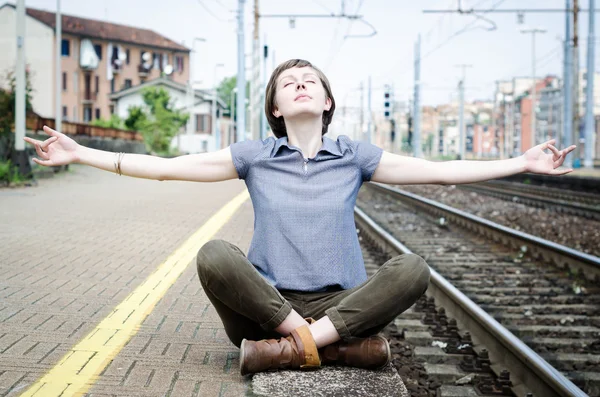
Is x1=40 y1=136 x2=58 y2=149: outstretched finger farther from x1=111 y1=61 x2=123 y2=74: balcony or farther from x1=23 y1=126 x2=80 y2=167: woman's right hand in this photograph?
x1=111 y1=61 x2=123 y2=74: balcony

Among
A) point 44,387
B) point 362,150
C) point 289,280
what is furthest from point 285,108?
point 44,387

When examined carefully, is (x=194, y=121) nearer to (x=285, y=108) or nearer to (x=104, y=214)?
(x=104, y=214)

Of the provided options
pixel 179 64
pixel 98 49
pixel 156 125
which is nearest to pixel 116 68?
pixel 98 49

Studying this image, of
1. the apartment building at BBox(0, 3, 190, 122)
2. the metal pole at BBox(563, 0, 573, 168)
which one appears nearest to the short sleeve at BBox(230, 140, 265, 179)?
the metal pole at BBox(563, 0, 573, 168)

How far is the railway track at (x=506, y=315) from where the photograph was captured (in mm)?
4531

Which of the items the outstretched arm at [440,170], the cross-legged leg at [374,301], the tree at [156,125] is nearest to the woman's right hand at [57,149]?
the cross-legged leg at [374,301]

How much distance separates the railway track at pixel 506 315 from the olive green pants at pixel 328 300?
3.31 ft

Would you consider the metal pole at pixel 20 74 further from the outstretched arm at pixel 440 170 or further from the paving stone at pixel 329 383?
the paving stone at pixel 329 383

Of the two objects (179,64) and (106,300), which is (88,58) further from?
(106,300)

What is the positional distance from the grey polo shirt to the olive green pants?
0.40ft

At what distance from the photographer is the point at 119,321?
4.71 meters

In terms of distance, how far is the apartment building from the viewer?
64.6 m

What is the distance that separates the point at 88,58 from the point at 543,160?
70.7m

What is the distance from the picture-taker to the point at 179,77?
83.7m
